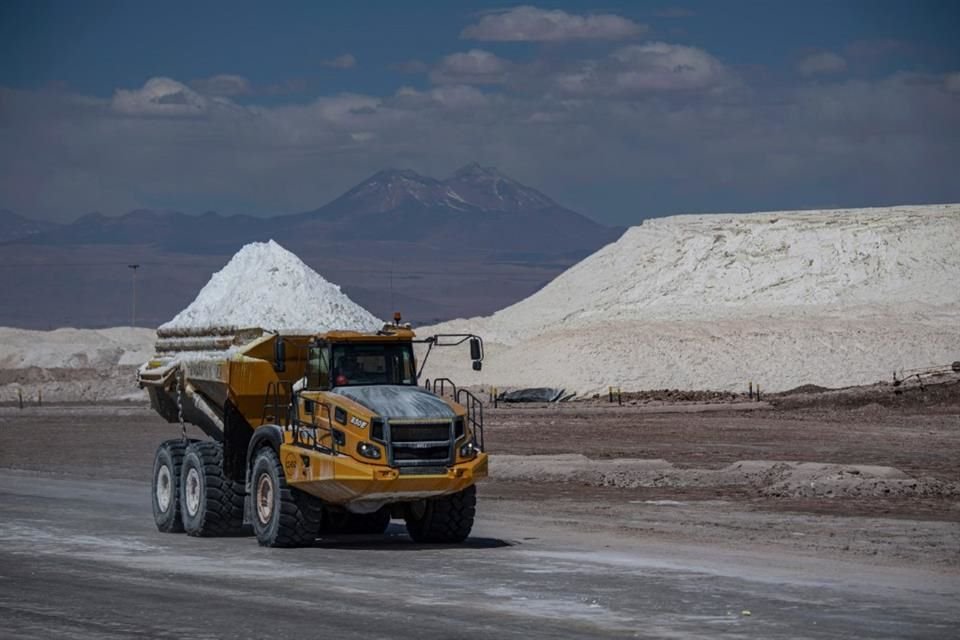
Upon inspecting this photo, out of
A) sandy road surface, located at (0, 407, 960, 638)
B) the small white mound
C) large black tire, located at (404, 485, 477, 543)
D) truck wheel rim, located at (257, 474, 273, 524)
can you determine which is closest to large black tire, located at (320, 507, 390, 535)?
sandy road surface, located at (0, 407, 960, 638)

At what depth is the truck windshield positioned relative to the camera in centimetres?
2134

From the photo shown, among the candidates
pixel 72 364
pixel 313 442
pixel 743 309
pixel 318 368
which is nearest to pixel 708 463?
pixel 318 368

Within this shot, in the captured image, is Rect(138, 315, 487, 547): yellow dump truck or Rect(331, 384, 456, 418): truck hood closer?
Rect(138, 315, 487, 547): yellow dump truck

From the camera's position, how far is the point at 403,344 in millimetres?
21750

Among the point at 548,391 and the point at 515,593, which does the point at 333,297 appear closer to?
the point at 515,593

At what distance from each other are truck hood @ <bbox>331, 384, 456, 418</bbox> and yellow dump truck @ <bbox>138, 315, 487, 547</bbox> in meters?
0.02

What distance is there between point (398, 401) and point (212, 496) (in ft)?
12.3

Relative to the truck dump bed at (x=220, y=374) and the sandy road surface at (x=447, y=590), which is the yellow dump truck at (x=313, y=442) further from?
the sandy road surface at (x=447, y=590)

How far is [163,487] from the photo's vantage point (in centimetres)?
2452

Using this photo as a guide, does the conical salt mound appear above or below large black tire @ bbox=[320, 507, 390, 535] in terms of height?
above

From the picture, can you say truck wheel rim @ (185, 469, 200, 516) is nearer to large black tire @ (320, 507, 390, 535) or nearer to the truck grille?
large black tire @ (320, 507, 390, 535)

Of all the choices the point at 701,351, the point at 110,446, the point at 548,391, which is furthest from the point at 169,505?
the point at 701,351

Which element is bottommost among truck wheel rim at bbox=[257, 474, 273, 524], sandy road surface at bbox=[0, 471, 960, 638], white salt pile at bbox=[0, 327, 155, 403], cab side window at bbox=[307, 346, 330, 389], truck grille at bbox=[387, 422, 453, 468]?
sandy road surface at bbox=[0, 471, 960, 638]

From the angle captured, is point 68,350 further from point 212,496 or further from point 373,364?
point 373,364
